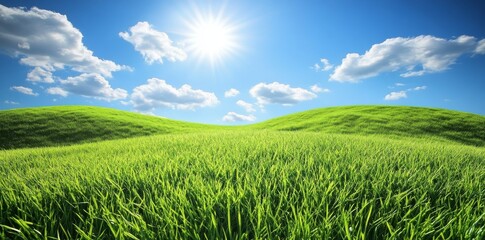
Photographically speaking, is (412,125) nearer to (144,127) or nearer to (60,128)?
(144,127)

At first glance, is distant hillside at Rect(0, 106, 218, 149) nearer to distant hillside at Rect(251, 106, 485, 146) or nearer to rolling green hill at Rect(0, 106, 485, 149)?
rolling green hill at Rect(0, 106, 485, 149)

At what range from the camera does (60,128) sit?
81.7ft

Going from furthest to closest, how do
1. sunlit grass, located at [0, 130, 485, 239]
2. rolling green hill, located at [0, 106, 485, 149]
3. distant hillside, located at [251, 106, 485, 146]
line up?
distant hillside, located at [251, 106, 485, 146]
rolling green hill, located at [0, 106, 485, 149]
sunlit grass, located at [0, 130, 485, 239]

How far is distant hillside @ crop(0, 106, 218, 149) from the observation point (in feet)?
73.5

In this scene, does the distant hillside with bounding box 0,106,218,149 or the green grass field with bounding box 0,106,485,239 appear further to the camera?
the distant hillside with bounding box 0,106,218,149

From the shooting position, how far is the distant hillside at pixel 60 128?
882 inches

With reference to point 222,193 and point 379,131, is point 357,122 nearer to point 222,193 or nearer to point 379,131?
point 379,131

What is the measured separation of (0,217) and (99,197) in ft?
2.01

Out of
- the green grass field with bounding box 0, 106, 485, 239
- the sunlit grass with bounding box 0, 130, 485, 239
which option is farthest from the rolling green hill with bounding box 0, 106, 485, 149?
the sunlit grass with bounding box 0, 130, 485, 239

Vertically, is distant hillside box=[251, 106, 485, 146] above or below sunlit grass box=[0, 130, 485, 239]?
above

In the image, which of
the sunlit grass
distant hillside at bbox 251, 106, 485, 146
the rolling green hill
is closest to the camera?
the sunlit grass

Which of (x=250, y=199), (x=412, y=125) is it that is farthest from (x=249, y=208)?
(x=412, y=125)

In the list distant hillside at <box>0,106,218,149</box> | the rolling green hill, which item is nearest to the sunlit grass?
the rolling green hill

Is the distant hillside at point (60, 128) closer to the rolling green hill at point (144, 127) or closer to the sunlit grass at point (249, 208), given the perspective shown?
the rolling green hill at point (144, 127)
